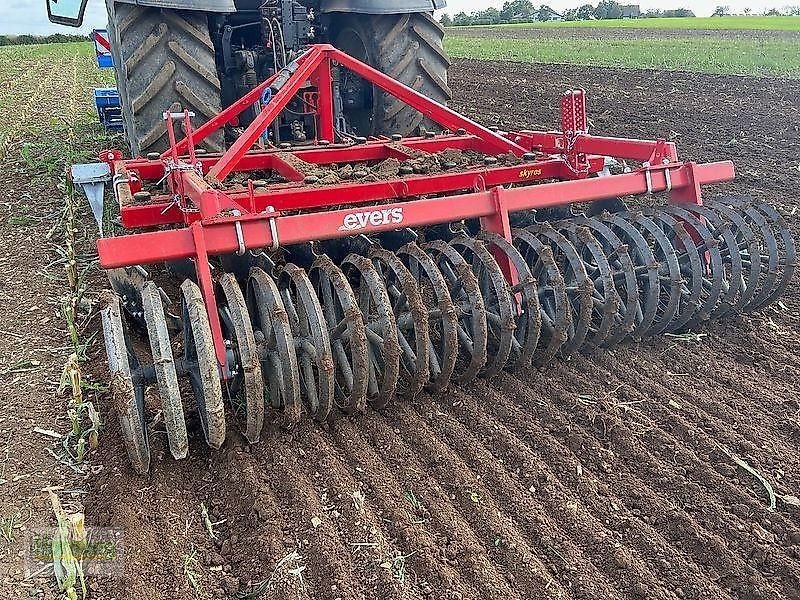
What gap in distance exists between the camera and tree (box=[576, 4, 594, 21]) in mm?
57119

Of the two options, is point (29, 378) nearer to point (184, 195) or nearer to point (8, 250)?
point (184, 195)

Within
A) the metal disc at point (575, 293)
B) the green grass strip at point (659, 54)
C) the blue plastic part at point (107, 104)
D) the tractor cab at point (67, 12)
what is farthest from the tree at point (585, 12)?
the metal disc at point (575, 293)

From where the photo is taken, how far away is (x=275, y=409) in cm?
312

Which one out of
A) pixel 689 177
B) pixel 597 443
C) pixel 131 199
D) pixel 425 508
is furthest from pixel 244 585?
pixel 689 177

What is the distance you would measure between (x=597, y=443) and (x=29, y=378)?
2434 millimetres

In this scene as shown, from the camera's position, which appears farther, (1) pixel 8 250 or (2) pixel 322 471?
(1) pixel 8 250

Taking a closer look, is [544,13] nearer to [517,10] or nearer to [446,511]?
[517,10]

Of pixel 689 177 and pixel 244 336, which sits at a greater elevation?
pixel 689 177

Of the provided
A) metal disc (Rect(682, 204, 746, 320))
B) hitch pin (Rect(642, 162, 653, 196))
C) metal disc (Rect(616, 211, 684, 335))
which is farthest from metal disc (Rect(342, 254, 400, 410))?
metal disc (Rect(682, 204, 746, 320))

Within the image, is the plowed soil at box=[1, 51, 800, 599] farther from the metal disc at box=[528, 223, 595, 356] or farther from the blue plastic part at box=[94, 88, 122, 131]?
the blue plastic part at box=[94, 88, 122, 131]

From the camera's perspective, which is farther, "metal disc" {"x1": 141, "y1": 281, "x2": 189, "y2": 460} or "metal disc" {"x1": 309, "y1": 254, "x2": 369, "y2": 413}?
"metal disc" {"x1": 309, "y1": 254, "x2": 369, "y2": 413}

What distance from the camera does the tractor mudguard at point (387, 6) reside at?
5.02m

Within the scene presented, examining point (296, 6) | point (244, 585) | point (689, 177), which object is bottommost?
point (244, 585)

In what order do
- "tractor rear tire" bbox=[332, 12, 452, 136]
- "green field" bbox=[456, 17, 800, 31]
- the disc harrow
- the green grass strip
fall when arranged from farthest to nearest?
"green field" bbox=[456, 17, 800, 31] < the green grass strip < "tractor rear tire" bbox=[332, 12, 452, 136] < the disc harrow
